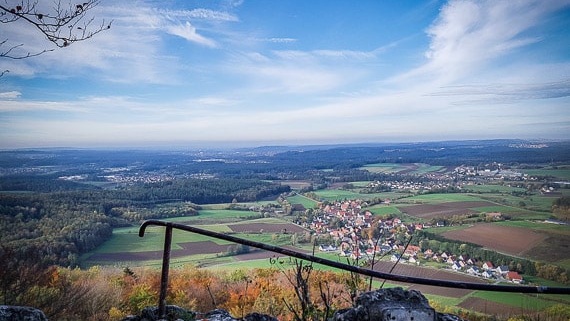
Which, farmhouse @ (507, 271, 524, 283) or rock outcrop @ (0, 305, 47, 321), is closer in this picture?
rock outcrop @ (0, 305, 47, 321)

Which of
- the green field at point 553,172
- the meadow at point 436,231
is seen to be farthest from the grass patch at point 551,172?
the meadow at point 436,231

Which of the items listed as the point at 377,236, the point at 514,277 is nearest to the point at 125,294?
the point at 377,236

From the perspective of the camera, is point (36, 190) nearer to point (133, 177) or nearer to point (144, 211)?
point (144, 211)

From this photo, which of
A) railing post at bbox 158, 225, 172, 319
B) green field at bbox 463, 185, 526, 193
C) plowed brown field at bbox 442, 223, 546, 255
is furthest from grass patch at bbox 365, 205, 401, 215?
railing post at bbox 158, 225, 172, 319

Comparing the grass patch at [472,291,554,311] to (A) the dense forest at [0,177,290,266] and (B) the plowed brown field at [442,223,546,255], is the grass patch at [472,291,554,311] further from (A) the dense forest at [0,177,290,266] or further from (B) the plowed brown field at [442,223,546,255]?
(A) the dense forest at [0,177,290,266]

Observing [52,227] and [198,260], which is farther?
[52,227]

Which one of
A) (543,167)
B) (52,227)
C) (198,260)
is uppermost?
(543,167)

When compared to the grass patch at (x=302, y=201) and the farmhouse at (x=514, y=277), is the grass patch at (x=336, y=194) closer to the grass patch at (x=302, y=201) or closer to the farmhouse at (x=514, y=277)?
the grass patch at (x=302, y=201)

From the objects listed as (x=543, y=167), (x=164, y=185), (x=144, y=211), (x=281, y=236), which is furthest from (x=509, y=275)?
(x=164, y=185)
